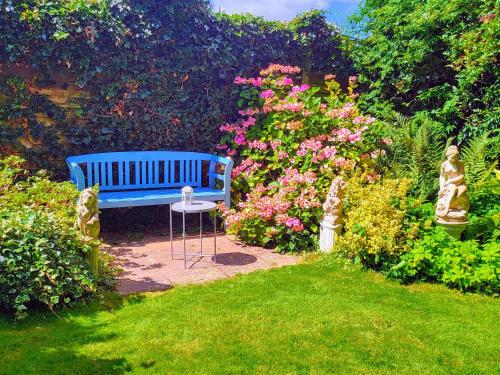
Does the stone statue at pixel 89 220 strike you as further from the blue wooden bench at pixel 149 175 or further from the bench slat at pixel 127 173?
the bench slat at pixel 127 173

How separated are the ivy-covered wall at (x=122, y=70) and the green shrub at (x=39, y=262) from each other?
2.37 metres

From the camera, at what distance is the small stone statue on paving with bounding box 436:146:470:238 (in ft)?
14.4

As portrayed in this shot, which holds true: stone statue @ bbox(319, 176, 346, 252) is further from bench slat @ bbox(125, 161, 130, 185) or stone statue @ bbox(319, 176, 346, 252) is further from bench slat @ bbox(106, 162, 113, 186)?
bench slat @ bbox(106, 162, 113, 186)

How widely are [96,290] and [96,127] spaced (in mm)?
2965

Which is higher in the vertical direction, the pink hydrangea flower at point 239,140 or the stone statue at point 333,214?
the pink hydrangea flower at point 239,140

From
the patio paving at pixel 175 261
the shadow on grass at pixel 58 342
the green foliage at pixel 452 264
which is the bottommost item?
the shadow on grass at pixel 58 342

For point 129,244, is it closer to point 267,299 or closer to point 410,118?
point 267,299

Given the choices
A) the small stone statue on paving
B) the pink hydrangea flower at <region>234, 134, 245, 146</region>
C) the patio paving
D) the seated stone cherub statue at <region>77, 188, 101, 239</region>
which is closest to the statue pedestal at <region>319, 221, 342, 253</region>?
the patio paving

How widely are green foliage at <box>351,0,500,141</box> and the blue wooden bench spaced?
279 cm

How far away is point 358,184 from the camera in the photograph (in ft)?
17.2

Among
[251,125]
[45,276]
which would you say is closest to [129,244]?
[45,276]

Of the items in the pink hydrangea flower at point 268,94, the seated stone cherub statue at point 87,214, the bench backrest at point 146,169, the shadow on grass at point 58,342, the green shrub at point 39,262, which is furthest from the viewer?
the pink hydrangea flower at point 268,94

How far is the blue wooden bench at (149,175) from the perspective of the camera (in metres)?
5.68

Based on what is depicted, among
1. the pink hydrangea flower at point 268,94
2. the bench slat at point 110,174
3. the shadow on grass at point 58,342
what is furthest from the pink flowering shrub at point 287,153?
the shadow on grass at point 58,342
